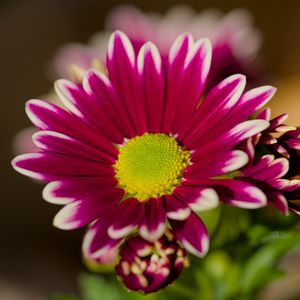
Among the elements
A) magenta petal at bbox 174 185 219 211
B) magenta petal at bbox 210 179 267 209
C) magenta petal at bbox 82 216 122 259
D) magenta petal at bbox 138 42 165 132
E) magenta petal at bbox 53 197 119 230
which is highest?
magenta petal at bbox 138 42 165 132

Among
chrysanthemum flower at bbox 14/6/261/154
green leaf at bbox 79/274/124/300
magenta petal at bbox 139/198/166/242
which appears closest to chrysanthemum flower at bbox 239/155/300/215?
magenta petal at bbox 139/198/166/242

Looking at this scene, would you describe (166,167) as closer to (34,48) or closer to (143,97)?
(143,97)

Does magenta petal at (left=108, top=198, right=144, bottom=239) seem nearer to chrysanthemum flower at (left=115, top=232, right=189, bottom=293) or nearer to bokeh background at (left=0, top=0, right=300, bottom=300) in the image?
chrysanthemum flower at (left=115, top=232, right=189, bottom=293)

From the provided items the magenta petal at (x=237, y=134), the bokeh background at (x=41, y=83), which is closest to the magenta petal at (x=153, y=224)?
the magenta petal at (x=237, y=134)

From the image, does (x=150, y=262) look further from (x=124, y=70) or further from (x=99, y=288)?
(x=99, y=288)

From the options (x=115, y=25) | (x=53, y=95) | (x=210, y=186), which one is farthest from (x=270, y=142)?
(x=115, y=25)

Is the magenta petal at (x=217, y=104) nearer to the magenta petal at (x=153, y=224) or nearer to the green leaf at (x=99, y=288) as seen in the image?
the magenta petal at (x=153, y=224)
